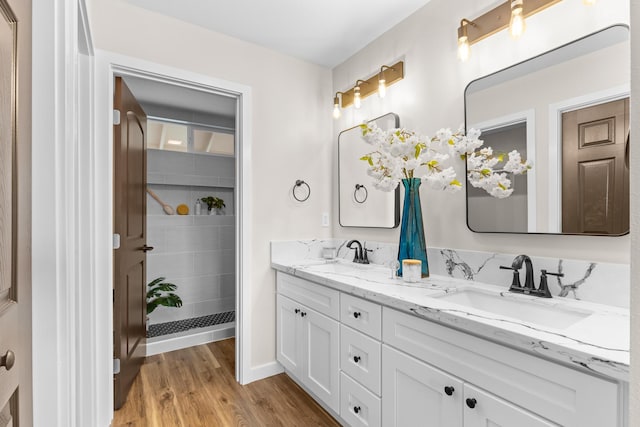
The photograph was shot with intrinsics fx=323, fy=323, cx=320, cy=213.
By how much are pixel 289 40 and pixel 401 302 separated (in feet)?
6.35

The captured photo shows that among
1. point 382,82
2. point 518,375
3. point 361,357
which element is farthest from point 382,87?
point 518,375

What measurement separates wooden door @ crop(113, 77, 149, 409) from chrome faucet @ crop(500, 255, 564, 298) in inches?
82.1

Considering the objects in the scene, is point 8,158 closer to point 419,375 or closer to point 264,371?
point 419,375

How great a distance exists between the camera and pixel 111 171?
1.82 m

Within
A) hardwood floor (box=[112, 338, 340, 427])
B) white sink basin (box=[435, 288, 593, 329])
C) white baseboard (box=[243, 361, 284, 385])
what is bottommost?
hardwood floor (box=[112, 338, 340, 427])

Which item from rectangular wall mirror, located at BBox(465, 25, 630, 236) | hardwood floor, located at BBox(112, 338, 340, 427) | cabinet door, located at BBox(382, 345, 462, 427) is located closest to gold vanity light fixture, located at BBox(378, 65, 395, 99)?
rectangular wall mirror, located at BBox(465, 25, 630, 236)

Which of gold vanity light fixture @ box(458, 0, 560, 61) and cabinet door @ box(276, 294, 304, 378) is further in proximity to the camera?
cabinet door @ box(276, 294, 304, 378)

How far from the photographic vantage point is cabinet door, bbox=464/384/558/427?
93cm

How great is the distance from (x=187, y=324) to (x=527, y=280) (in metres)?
2.99

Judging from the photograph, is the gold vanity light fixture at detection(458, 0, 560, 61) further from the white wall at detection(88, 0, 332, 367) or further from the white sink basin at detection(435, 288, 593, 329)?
the white wall at detection(88, 0, 332, 367)

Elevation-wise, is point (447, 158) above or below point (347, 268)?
above

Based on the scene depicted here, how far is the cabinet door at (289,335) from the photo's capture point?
2.08 meters

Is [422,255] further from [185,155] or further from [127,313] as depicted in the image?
[185,155]

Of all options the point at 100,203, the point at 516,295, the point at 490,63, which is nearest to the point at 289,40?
the point at 490,63
